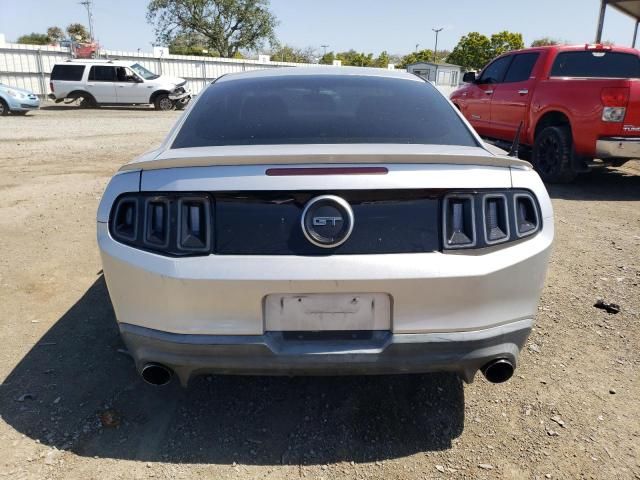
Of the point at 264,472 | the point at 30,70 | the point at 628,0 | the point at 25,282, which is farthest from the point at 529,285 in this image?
the point at 30,70

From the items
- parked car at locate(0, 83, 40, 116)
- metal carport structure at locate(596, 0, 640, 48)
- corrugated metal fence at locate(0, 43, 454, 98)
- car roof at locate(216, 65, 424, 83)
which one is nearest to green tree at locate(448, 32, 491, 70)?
corrugated metal fence at locate(0, 43, 454, 98)

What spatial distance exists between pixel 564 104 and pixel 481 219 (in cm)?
598

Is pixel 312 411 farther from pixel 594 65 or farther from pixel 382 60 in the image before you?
pixel 382 60

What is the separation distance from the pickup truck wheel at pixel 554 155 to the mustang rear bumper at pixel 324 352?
5934 millimetres

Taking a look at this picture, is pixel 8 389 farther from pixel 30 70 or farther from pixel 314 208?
pixel 30 70

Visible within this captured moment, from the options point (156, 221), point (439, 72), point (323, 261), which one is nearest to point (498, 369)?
point (323, 261)

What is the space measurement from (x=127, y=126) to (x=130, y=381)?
14.7 metres

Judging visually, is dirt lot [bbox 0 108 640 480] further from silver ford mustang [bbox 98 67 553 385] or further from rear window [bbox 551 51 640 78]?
rear window [bbox 551 51 640 78]

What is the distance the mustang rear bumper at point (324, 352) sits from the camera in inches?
79.2

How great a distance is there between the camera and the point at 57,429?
2387 mm

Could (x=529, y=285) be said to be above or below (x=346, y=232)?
below

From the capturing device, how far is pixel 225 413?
253 cm

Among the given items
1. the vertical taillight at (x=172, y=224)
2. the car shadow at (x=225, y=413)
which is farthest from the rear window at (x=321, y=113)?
the car shadow at (x=225, y=413)

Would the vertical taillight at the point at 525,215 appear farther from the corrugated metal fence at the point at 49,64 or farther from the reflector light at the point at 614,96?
the corrugated metal fence at the point at 49,64
